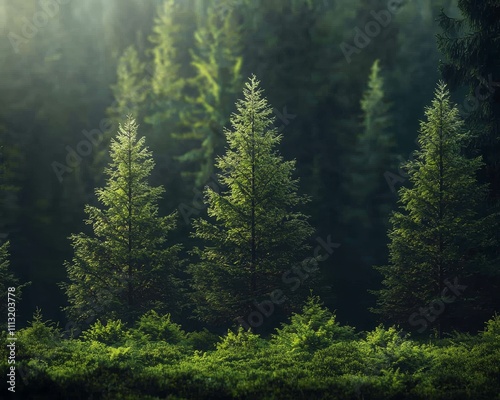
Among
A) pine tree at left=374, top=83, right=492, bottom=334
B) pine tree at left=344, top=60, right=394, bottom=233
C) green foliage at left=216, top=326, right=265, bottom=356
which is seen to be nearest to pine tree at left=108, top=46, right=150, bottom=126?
pine tree at left=344, top=60, right=394, bottom=233

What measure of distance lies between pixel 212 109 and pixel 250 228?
18087 millimetres

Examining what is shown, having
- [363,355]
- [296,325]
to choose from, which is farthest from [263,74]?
[363,355]

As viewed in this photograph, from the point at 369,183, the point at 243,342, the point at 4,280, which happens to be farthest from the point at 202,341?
the point at 369,183

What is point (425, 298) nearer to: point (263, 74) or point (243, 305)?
point (243, 305)

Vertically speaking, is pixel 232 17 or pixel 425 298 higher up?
pixel 232 17

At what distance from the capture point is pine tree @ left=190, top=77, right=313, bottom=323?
26.1m

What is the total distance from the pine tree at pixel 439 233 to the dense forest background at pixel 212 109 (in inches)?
181

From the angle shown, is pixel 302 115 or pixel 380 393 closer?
pixel 380 393

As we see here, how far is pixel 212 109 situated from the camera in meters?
42.9

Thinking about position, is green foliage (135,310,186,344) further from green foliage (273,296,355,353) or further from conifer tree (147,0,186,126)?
conifer tree (147,0,186,126)

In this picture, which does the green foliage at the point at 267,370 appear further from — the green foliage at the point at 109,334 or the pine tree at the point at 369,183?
the pine tree at the point at 369,183

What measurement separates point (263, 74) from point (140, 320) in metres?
20.2

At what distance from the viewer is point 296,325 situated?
23.4 metres

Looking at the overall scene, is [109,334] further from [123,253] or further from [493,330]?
[493,330]
